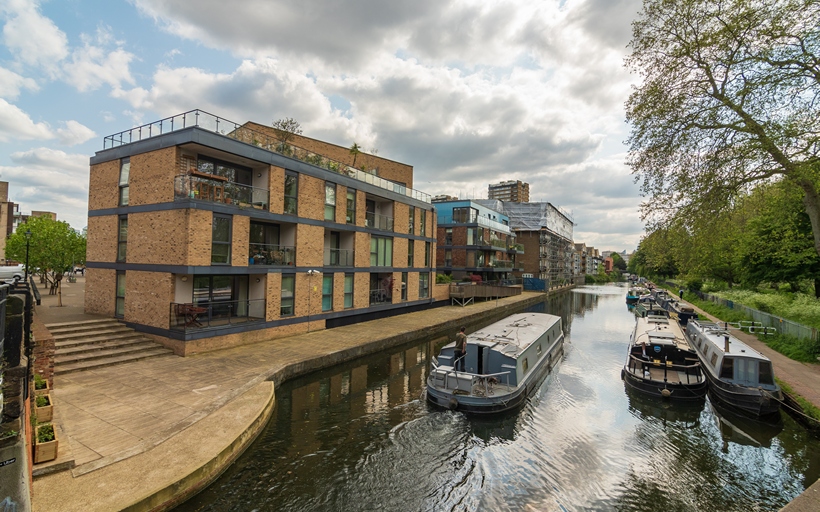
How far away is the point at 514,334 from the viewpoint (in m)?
14.9

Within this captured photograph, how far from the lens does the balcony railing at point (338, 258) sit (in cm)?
1936

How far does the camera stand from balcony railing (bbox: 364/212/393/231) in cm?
2213

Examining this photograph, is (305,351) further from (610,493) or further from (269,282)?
(610,493)

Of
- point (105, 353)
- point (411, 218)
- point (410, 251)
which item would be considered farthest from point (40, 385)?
point (411, 218)

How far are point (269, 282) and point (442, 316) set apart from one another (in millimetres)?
13111

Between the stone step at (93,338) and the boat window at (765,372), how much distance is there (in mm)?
20417

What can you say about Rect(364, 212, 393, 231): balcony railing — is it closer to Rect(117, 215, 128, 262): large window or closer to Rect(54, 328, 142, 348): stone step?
Rect(117, 215, 128, 262): large window

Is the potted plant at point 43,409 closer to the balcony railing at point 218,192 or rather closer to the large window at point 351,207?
the balcony railing at point 218,192

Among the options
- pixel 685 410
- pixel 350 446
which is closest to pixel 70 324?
pixel 350 446

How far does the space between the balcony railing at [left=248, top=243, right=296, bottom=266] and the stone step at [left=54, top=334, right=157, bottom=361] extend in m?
4.46

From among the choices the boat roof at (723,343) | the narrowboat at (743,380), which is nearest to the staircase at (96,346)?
the narrowboat at (743,380)

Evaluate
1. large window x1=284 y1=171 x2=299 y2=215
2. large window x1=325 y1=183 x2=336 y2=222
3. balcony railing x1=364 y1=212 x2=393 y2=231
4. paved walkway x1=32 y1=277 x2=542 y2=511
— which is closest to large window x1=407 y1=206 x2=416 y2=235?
balcony railing x1=364 y1=212 x2=393 y2=231

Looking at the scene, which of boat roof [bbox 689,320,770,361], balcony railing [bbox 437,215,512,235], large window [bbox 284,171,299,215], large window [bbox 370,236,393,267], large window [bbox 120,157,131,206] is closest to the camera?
boat roof [bbox 689,320,770,361]

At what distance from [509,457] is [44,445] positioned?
28.2 feet
